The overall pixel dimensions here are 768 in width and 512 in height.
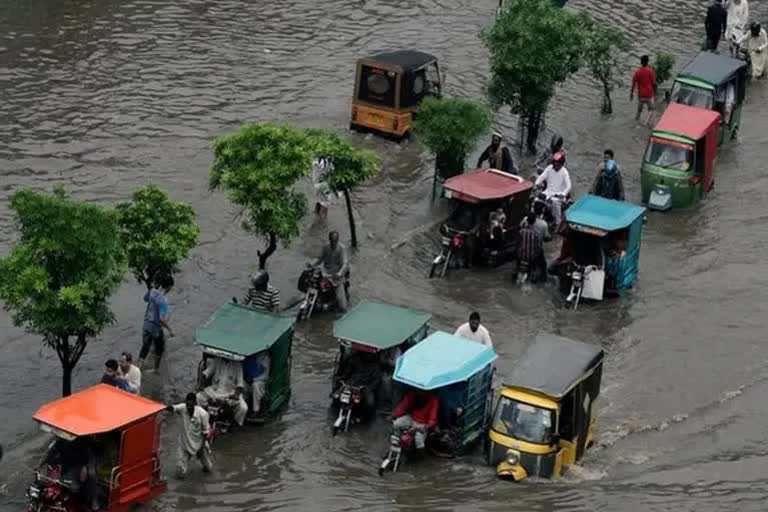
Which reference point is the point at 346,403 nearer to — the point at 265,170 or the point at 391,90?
the point at 265,170

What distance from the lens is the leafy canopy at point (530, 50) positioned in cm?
3123

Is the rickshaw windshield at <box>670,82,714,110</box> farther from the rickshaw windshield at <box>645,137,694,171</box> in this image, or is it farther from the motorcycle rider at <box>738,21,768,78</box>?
the motorcycle rider at <box>738,21,768,78</box>

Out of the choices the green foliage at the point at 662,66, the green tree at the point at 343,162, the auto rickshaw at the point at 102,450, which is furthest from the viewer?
the green foliage at the point at 662,66

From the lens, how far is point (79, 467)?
764 inches

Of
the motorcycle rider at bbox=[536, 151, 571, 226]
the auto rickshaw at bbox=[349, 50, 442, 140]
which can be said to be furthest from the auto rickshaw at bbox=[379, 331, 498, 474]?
the auto rickshaw at bbox=[349, 50, 442, 140]

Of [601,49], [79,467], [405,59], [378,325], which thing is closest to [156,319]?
[378,325]

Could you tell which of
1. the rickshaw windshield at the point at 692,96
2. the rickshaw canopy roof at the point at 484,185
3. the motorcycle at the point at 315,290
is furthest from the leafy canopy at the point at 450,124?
the rickshaw windshield at the point at 692,96

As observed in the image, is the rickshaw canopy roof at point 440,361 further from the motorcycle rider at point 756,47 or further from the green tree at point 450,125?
the motorcycle rider at point 756,47

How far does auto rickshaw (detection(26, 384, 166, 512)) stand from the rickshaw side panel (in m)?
2.34

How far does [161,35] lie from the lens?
130ft

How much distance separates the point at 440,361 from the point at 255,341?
8.47 feet

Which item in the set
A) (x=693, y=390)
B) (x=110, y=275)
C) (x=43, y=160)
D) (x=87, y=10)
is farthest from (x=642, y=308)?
(x=87, y=10)

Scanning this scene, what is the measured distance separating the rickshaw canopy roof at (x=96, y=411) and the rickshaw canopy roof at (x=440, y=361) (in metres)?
3.31

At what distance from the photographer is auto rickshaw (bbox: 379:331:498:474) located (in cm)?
2080
